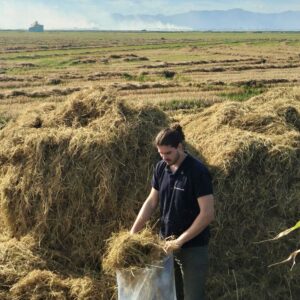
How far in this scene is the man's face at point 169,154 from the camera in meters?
4.07

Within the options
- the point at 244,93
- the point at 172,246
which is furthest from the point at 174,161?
the point at 244,93

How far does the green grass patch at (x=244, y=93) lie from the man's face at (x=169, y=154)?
46.6ft

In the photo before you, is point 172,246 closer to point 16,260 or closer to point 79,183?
point 79,183

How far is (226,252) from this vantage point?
18.9 ft

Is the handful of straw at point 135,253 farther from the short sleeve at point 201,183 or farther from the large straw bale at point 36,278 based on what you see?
the large straw bale at point 36,278

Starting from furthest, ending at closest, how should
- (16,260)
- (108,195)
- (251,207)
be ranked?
(251,207), (108,195), (16,260)

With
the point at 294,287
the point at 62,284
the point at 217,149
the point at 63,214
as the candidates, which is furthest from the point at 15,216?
the point at 294,287

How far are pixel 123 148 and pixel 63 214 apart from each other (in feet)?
3.56

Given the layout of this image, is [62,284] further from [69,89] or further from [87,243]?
[69,89]

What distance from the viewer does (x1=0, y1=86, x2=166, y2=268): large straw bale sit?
5.88 metres

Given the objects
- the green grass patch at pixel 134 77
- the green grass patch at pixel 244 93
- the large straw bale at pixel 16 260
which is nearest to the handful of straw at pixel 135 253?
the large straw bale at pixel 16 260

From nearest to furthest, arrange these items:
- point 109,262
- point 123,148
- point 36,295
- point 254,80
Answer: point 109,262 < point 36,295 < point 123,148 < point 254,80

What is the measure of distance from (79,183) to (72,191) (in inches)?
5.0

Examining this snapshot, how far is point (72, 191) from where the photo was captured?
19.4 ft
